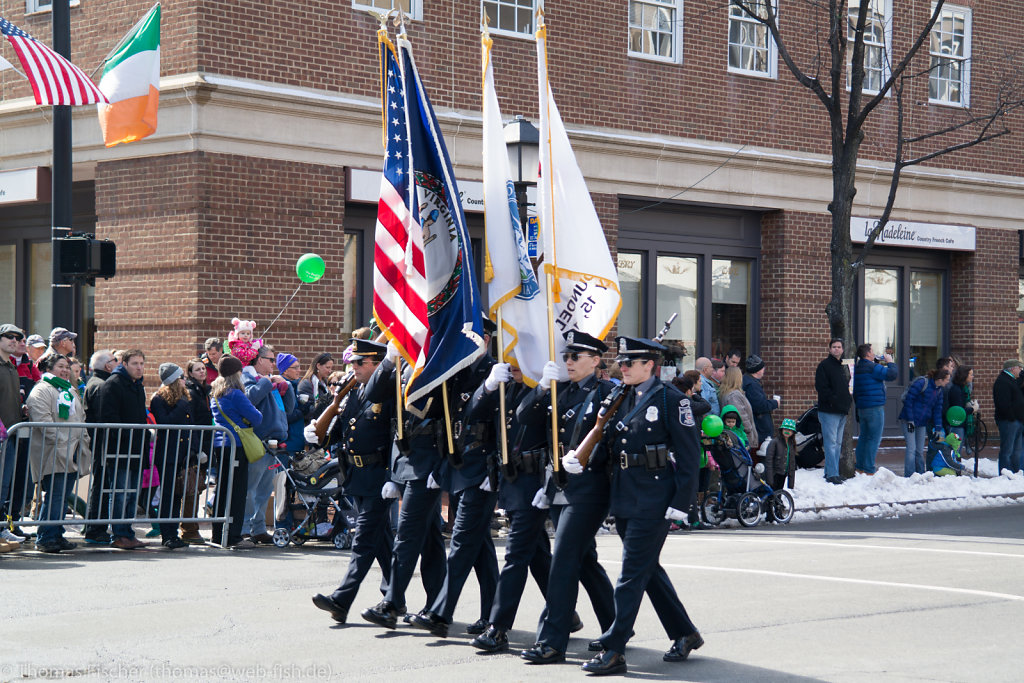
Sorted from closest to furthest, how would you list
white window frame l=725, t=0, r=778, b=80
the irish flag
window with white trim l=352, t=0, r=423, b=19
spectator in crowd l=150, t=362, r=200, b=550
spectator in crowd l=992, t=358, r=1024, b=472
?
spectator in crowd l=150, t=362, r=200, b=550, the irish flag, window with white trim l=352, t=0, r=423, b=19, spectator in crowd l=992, t=358, r=1024, b=472, white window frame l=725, t=0, r=778, b=80

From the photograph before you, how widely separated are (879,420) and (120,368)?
36.3 feet

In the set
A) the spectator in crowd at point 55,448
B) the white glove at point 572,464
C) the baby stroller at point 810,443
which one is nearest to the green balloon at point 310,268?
the spectator in crowd at point 55,448

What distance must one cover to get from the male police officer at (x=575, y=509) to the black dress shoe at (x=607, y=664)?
1.12 ft

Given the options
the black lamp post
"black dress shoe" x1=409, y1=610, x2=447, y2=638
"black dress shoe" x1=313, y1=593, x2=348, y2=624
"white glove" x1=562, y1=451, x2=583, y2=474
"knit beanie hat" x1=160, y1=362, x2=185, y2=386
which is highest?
the black lamp post

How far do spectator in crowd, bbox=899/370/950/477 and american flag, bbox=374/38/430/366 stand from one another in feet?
38.7

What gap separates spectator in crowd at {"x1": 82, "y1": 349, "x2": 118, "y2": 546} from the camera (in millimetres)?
11766

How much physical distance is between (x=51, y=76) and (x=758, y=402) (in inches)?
→ 357

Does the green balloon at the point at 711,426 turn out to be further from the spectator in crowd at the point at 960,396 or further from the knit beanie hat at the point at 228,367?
the spectator in crowd at the point at 960,396

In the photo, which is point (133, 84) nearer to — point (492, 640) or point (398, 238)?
point (398, 238)

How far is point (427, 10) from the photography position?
17453 millimetres

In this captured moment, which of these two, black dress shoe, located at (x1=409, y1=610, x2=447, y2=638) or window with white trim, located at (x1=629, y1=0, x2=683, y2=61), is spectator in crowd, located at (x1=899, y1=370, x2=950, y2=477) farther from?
black dress shoe, located at (x1=409, y1=610, x2=447, y2=638)

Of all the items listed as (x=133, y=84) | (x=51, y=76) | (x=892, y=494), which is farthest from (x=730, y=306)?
(x=51, y=76)

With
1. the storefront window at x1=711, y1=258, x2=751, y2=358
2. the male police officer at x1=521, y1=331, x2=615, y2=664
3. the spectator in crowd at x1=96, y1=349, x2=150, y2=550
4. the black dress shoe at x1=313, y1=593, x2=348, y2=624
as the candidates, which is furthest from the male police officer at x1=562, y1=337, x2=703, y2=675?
the storefront window at x1=711, y1=258, x2=751, y2=358

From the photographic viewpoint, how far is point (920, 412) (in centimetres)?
1883
